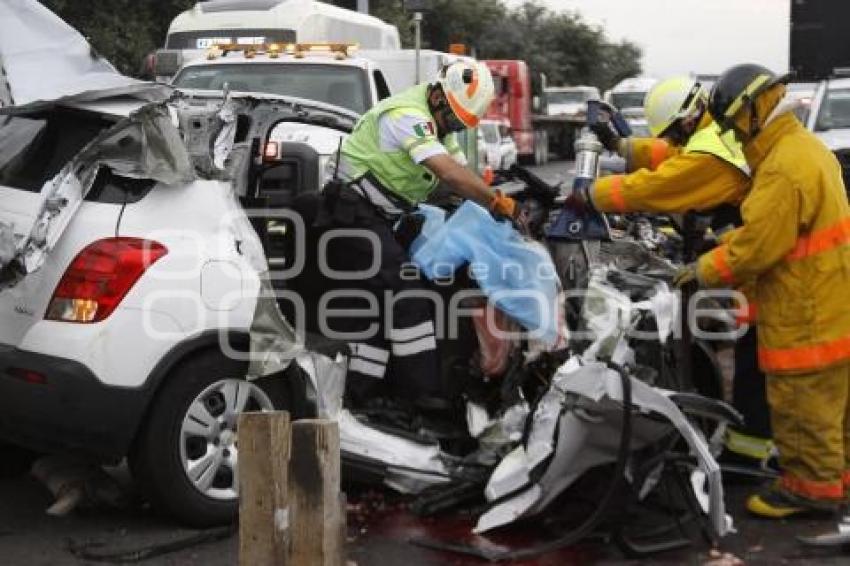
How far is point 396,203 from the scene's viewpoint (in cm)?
540

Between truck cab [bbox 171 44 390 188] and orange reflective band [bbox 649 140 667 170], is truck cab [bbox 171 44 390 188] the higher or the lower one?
the higher one

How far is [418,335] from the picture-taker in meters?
5.04

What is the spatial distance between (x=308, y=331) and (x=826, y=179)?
7.53ft

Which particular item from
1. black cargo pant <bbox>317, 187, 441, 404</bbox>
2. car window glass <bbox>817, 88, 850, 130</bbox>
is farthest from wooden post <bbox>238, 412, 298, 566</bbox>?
car window glass <bbox>817, 88, 850, 130</bbox>

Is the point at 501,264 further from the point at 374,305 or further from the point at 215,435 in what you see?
the point at 215,435

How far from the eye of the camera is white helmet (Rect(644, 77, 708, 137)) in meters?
5.56

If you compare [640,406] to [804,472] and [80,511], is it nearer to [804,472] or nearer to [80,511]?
[804,472]

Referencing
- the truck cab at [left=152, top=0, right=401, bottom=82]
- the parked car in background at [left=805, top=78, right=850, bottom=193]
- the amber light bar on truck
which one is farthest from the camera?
the parked car in background at [left=805, top=78, right=850, bottom=193]

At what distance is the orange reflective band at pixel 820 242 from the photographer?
4801 millimetres

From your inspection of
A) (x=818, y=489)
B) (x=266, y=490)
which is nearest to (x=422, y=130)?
(x=818, y=489)

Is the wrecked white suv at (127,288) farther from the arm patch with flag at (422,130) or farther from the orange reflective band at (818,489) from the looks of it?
the orange reflective band at (818,489)

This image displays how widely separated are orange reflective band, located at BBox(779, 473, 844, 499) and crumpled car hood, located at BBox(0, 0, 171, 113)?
306 centimetres

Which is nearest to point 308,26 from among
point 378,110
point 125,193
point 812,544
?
point 378,110

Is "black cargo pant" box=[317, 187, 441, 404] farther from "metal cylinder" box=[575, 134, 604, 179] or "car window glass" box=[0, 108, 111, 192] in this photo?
"car window glass" box=[0, 108, 111, 192]
